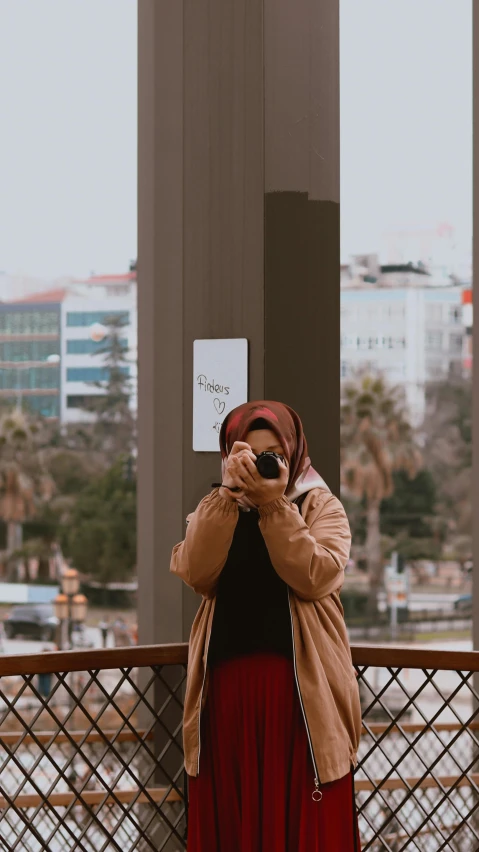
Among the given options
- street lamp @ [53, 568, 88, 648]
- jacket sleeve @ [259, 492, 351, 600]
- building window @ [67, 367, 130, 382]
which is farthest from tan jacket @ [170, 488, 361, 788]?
building window @ [67, 367, 130, 382]

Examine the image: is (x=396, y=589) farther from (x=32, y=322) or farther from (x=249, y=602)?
(x=249, y=602)

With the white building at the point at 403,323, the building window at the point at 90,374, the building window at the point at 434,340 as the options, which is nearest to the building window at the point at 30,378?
the building window at the point at 90,374

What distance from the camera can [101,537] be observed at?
26.3 meters

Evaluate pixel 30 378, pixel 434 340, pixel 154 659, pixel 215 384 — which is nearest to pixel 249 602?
pixel 154 659

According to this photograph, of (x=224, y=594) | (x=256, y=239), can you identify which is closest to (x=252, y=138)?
(x=256, y=239)

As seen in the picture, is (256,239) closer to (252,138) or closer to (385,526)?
(252,138)

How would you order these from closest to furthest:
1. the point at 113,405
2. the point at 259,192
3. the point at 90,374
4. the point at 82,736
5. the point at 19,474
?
the point at 259,192
the point at 82,736
the point at 19,474
the point at 113,405
the point at 90,374

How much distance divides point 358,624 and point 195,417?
79.4 feet

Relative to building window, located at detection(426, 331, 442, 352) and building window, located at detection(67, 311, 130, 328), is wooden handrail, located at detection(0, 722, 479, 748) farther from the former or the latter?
building window, located at detection(426, 331, 442, 352)

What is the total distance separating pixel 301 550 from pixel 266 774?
19.6 inches

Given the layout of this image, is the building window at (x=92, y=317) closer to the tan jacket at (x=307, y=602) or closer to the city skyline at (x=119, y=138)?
the city skyline at (x=119, y=138)

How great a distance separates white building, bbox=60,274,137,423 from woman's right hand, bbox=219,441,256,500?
86.6ft

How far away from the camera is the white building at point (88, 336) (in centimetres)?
2845

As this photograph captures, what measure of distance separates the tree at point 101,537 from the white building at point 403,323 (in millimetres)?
7871
